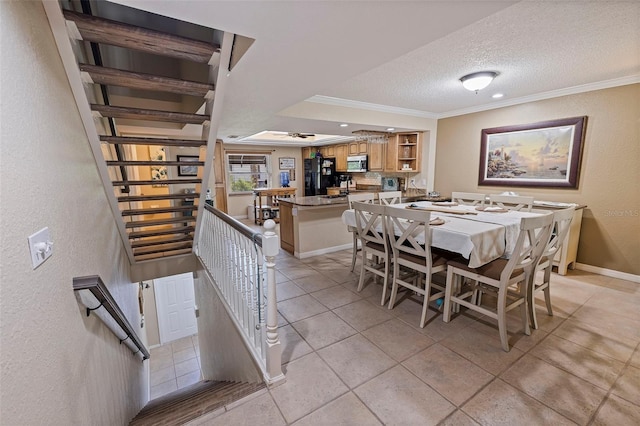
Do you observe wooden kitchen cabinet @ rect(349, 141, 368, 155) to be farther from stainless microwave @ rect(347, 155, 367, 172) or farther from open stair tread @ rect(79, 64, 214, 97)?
open stair tread @ rect(79, 64, 214, 97)

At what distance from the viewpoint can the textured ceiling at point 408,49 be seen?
126 cm

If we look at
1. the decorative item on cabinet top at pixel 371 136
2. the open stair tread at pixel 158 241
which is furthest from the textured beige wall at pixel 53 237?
the decorative item on cabinet top at pixel 371 136

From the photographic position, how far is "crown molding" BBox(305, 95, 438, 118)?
369 centimetres

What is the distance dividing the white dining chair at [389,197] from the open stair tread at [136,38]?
9.65ft

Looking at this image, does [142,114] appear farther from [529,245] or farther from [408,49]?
[529,245]

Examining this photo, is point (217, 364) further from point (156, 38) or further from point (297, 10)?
point (297, 10)

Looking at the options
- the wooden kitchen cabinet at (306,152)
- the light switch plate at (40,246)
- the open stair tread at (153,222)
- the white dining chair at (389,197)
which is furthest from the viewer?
the wooden kitchen cabinet at (306,152)

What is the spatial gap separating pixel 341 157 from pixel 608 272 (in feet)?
17.8

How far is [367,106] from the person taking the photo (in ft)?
13.6

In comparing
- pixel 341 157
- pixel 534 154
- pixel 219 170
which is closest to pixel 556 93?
pixel 534 154

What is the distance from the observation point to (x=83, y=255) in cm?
159

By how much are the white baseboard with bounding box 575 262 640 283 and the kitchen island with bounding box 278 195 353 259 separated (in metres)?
3.19

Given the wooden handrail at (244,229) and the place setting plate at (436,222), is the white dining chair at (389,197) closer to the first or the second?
the place setting plate at (436,222)

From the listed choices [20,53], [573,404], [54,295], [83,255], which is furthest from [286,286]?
[20,53]
